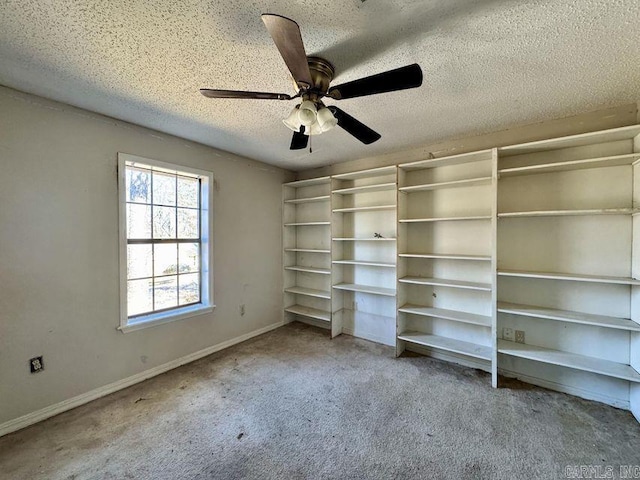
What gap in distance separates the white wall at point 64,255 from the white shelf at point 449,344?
2.54 metres

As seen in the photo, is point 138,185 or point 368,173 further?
point 368,173

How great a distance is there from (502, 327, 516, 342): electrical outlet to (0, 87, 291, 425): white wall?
334 centimetres

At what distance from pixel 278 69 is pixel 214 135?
1413 mm

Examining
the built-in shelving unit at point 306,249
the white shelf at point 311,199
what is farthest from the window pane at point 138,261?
the white shelf at point 311,199

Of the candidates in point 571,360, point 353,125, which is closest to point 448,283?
point 571,360

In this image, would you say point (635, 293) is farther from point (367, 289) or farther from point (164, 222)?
point (164, 222)

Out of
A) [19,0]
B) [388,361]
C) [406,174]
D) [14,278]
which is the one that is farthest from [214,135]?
[388,361]

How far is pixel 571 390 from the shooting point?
2311 mm

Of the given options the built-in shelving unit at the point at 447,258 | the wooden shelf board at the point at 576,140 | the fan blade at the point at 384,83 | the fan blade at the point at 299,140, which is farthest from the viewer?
the built-in shelving unit at the point at 447,258

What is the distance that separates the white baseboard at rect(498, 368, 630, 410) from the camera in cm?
214

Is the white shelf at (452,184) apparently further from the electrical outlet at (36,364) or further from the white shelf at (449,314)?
the electrical outlet at (36,364)

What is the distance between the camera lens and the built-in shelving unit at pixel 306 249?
3.94 metres

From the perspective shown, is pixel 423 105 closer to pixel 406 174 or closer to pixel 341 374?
pixel 406 174

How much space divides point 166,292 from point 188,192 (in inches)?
45.7
